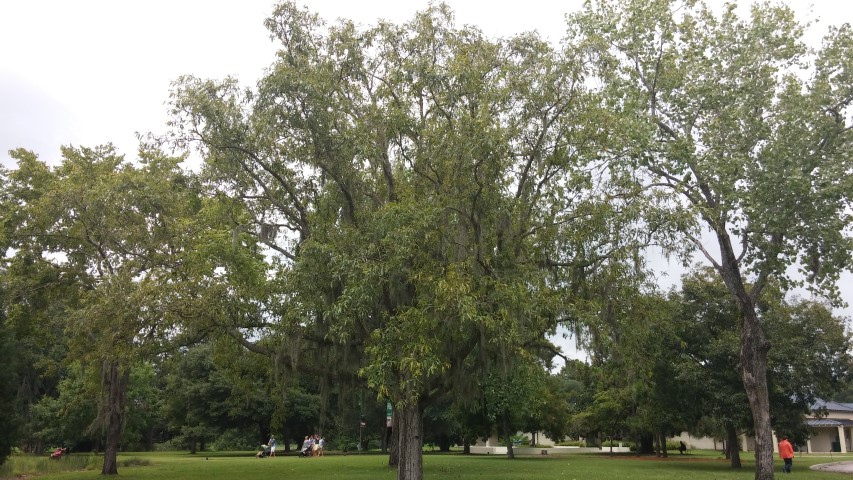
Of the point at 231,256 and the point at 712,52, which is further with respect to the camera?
the point at 712,52

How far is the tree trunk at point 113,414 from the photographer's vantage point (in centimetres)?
2198

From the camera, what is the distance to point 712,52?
60.9 ft

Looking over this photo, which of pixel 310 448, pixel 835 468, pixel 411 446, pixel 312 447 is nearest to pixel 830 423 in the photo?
pixel 835 468

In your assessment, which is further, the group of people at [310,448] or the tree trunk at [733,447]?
the group of people at [310,448]

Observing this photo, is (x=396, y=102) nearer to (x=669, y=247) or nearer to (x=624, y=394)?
(x=669, y=247)

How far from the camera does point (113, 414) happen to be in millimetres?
22375

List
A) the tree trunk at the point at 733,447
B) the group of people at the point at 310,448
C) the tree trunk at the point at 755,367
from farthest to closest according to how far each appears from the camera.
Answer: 1. the group of people at the point at 310,448
2. the tree trunk at the point at 733,447
3. the tree trunk at the point at 755,367

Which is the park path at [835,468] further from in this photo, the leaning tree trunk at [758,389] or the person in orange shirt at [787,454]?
the leaning tree trunk at [758,389]

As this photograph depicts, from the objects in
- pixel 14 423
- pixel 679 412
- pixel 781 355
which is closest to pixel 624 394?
pixel 679 412

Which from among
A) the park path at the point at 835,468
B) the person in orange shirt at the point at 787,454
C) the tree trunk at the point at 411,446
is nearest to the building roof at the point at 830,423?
the park path at the point at 835,468

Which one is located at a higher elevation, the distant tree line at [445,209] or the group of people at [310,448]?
the distant tree line at [445,209]

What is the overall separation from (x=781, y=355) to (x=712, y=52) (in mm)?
12954

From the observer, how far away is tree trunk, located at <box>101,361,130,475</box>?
866 inches

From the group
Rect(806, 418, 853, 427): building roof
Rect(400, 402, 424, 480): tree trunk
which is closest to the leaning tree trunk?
Rect(400, 402, 424, 480): tree trunk
